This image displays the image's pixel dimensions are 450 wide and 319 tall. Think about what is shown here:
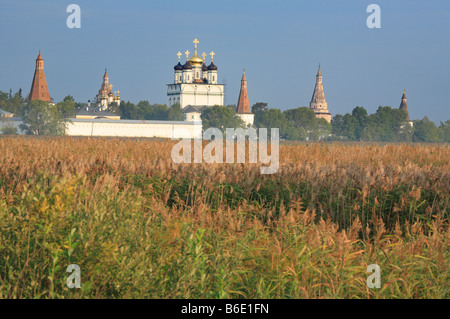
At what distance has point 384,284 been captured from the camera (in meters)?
5.12

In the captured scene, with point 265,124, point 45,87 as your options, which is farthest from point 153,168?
point 45,87

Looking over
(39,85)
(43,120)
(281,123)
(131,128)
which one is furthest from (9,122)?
(281,123)

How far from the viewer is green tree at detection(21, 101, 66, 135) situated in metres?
81.8

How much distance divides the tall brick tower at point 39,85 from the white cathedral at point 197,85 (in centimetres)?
2740

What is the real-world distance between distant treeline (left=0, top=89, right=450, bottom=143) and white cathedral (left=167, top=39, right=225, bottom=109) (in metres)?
10.6

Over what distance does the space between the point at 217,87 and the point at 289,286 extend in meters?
127

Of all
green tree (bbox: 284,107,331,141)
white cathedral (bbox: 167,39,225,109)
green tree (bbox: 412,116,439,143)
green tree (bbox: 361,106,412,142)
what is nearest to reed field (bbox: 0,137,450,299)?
green tree (bbox: 361,106,412,142)

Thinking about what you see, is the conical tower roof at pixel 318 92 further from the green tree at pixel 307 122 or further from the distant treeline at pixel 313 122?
the green tree at pixel 307 122

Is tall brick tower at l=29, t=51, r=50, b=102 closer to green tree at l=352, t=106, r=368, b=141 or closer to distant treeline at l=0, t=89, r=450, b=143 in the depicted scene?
distant treeline at l=0, t=89, r=450, b=143

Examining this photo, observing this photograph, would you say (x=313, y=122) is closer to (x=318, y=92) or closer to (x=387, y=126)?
(x=387, y=126)

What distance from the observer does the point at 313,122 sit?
11456 centimetres

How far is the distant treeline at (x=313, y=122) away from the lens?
108 metres
